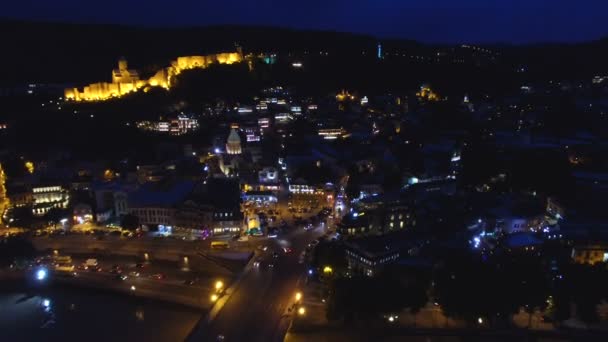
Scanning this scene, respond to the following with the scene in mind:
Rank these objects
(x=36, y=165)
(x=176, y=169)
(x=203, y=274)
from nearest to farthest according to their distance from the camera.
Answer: (x=203, y=274) < (x=176, y=169) < (x=36, y=165)

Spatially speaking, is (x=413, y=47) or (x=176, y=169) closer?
(x=176, y=169)

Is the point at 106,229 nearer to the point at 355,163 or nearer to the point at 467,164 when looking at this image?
the point at 355,163

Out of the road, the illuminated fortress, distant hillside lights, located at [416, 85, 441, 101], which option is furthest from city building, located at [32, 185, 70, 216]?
distant hillside lights, located at [416, 85, 441, 101]

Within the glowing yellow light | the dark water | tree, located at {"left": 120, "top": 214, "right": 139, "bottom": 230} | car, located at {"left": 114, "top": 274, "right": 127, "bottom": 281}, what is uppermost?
the glowing yellow light

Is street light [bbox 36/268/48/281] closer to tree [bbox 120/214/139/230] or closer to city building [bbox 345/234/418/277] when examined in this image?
tree [bbox 120/214/139/230]

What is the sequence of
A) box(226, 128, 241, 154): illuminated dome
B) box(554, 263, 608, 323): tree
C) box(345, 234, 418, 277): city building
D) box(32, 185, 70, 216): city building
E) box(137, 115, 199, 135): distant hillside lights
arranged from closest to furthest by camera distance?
box(554, 263, 608, 323): tree
box(345, 234, 418, 277): city building
box(32, 185, 70, 216): city building
box(226, 128, 241, 154): illuminated dome
box(137, 115, 199, 135): distant hillside lights

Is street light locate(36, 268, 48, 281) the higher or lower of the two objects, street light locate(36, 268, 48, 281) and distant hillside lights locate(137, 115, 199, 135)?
the lower

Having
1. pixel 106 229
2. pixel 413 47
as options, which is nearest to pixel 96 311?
pixel 106 229
